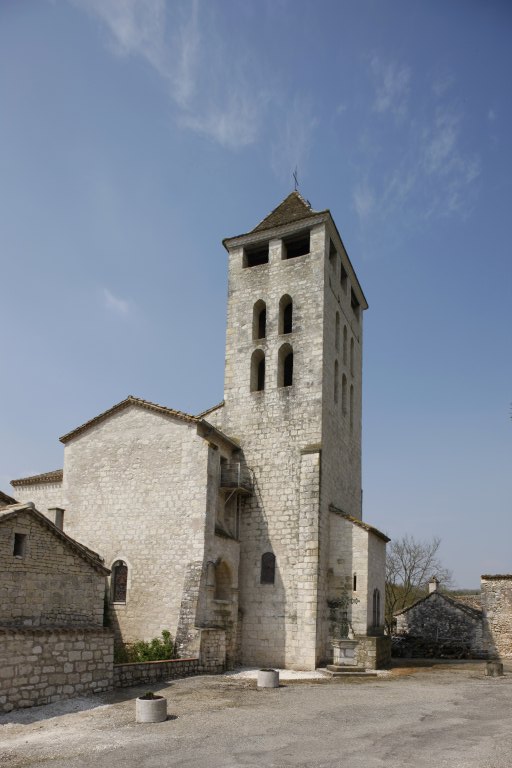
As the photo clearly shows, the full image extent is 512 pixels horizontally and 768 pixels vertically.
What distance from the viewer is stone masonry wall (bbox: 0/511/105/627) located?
12695 mm

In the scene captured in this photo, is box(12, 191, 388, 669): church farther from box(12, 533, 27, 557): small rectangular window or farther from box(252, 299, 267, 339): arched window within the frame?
box(12, 533, 27, 557): small rectangular window

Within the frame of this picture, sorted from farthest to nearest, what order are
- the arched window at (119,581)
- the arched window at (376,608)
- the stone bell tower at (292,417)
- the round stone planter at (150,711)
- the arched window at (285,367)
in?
1. the arched window at (285,367)
2. the arched window at (376,608)
3. the stone bell tower at (292,417)
4. the arched window at (119,581)
5. the round stone planter at (150,711)

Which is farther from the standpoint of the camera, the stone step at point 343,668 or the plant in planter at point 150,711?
the stone step at point 343,668

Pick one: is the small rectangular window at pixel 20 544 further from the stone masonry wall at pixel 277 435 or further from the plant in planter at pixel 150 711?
the stone masonry wall at pixel 277 435

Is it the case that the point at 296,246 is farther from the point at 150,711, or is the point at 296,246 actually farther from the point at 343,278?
Answer: the point at 150,711

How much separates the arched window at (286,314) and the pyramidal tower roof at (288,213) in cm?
306

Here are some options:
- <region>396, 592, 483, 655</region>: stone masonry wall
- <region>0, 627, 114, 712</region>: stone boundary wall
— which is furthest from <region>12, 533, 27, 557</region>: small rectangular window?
<region>396, 592, 483, 655</region>: stone masonry wall

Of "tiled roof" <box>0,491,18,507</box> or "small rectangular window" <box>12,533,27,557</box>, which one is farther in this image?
"tiled roof" <box>0,491,18,507</box>

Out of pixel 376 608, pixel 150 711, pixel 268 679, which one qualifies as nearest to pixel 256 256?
pixel 376 608

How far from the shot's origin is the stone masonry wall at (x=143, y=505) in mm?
18422

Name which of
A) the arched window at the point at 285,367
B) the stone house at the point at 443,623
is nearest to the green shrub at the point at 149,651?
the arched window at the point at 285,367

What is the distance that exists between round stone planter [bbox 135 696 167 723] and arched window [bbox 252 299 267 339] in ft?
48.5

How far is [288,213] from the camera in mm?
25203

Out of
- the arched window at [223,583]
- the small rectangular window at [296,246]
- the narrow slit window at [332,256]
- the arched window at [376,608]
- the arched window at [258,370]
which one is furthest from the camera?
the narrow slit window at [332,256]
